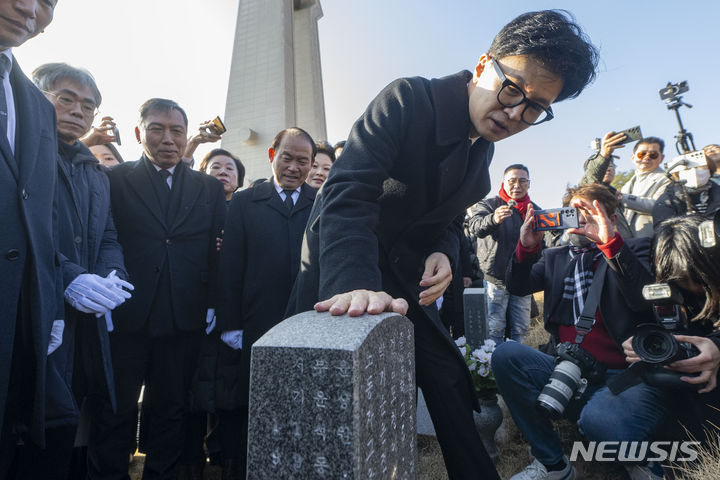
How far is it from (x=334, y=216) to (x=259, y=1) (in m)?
11.3

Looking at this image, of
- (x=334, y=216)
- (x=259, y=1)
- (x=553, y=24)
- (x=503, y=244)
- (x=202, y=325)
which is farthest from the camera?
(x=259, y=1)

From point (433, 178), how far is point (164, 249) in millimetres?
1754

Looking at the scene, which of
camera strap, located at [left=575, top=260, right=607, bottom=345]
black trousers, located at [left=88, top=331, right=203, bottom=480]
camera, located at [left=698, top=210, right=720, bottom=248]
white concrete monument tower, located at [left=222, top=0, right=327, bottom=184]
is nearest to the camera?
camera, located at [left=698, top=210, right=720, bottom=248]

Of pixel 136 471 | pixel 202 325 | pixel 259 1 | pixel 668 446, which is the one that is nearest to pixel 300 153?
pixel 202 325

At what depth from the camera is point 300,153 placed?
272 centimetres

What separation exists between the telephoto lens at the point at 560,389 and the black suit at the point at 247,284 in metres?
1.52

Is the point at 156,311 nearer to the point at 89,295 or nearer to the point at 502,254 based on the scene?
the point at 89,295

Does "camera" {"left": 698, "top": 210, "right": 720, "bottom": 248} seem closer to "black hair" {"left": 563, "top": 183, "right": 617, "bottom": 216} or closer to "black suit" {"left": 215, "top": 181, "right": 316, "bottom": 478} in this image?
"black hair" {"left": 563, "top": 183, "right": 617, "bottom": 216}

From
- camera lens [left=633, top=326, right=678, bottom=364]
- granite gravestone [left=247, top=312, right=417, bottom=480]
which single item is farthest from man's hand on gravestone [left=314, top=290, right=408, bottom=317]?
camera lens [left=633, top=326, right=678, bottom=364]

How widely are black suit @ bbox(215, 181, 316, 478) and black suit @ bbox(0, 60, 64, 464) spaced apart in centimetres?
105

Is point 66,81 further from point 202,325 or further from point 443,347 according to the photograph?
point 443,347

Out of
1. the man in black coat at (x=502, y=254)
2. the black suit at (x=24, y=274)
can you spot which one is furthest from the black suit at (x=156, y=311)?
the man in black coat at (x=502, y=254)

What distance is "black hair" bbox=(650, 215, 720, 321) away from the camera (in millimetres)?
1928

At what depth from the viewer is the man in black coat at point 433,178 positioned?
4.09 ft
